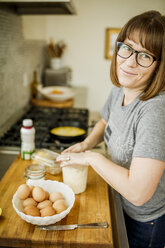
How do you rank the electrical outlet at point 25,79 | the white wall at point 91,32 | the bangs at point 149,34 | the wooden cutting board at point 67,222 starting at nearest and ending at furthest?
the wooden cutting board at point 67,222 < the bangs at point 149,34 < the electrical outlet at point 25,79 < the white wall at point 91,32

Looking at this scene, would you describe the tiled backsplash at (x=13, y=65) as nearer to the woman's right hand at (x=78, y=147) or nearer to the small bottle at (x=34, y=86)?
the small bottle at (x=34, y=86)

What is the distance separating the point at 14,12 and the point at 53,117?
91 centimetres

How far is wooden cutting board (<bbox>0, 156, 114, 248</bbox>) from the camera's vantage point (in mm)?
778

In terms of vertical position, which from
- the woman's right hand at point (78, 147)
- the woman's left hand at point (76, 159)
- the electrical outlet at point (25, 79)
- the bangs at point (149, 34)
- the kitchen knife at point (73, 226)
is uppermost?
the bangs at point (149, 34)

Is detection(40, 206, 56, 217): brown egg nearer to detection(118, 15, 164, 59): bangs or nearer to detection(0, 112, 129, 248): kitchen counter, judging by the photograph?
detection(0, 112, 129, 248): kitchen counter

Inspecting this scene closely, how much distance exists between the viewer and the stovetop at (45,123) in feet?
4.88

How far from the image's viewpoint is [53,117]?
208 cm

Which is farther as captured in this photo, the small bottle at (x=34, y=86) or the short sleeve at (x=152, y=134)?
the small bottle at (x=34, y=86)

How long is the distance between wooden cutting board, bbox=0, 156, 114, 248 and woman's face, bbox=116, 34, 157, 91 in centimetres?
49

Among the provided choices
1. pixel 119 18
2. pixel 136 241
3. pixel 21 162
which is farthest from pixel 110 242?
pixel 119 18

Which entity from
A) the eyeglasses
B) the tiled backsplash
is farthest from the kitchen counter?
the tiled backsplash

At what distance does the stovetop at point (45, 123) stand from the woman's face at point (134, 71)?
0.63 metres

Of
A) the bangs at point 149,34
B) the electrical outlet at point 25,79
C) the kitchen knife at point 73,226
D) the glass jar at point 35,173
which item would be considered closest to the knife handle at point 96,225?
the kitchen knife at point 73,226

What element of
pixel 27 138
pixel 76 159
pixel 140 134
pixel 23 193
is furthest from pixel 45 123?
pixel 140 134
